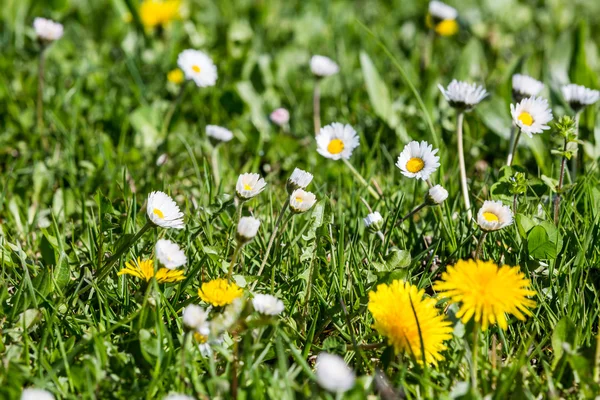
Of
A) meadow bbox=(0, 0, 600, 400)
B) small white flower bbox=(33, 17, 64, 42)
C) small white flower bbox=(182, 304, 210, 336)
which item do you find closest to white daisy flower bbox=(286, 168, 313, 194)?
meadow bbox=(0, 0, 600, 400)

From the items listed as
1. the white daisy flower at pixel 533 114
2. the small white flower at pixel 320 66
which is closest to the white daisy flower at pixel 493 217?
the white daisy flower at pixel 533 114

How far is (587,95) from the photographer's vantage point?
2.06 meters

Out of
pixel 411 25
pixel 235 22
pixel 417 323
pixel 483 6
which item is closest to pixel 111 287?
pixel 417 323

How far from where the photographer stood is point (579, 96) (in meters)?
2.06

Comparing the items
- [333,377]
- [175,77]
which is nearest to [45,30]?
[175,77]

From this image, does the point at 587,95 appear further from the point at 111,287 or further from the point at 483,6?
A: the point at 483,6

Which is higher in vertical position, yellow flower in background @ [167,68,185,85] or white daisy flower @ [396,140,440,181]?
yellow flower in background @ [167,68,185,85]

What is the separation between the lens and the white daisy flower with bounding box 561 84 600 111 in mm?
2051

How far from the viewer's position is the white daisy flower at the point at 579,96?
80.7 inches

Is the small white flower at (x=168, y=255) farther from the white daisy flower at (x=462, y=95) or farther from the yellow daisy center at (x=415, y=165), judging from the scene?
the white daisy flower at (x=462, y=95)

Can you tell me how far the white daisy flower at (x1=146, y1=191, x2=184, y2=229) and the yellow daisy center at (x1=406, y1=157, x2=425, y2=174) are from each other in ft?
1.95

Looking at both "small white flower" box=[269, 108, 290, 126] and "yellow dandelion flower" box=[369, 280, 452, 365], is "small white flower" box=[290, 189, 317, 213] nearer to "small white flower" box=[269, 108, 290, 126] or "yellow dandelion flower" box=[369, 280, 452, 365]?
"yellow dandelion flower" box=[369, 280, 452, 365]

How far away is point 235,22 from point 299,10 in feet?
2.10

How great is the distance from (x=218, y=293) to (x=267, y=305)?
0.45 feet
